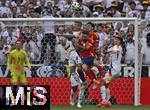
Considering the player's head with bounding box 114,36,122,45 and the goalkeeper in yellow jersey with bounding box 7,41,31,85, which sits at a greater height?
the player's head with bounding box 114,36,122,45

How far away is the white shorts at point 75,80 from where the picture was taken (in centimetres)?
1641

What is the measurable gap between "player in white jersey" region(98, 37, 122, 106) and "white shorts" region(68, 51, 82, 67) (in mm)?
835

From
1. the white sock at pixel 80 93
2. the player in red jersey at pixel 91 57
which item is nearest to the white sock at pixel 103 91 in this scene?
the player in red jersey at pixel 91 57

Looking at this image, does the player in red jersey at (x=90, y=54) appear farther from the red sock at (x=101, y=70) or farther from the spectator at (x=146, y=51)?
the spectator at (x=146, y=51)

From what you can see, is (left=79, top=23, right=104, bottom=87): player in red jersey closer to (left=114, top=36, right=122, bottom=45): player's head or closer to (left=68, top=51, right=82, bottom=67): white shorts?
(left=68, top=51, right=82, bottom=67): white shorts

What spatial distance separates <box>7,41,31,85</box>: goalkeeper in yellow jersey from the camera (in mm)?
16781

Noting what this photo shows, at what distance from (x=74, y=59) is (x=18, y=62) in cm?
160

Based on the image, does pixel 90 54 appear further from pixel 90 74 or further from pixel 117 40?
pixel 117 40

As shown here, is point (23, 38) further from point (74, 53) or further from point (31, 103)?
point (31, 103)

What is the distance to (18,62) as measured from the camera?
1694 centimetres

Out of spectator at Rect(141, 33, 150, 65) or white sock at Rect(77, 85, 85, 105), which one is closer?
white sock at Rect(77, 85, 85, 105)

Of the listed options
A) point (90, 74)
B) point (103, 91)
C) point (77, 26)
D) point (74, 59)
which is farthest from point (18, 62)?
point (103, 91)

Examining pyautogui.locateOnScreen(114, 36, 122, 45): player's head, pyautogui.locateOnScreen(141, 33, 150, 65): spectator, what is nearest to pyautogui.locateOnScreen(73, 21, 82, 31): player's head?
pyautogui.locateOnScreen(114, 36, 122, 45): player's head

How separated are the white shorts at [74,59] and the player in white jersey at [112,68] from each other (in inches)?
32.9
